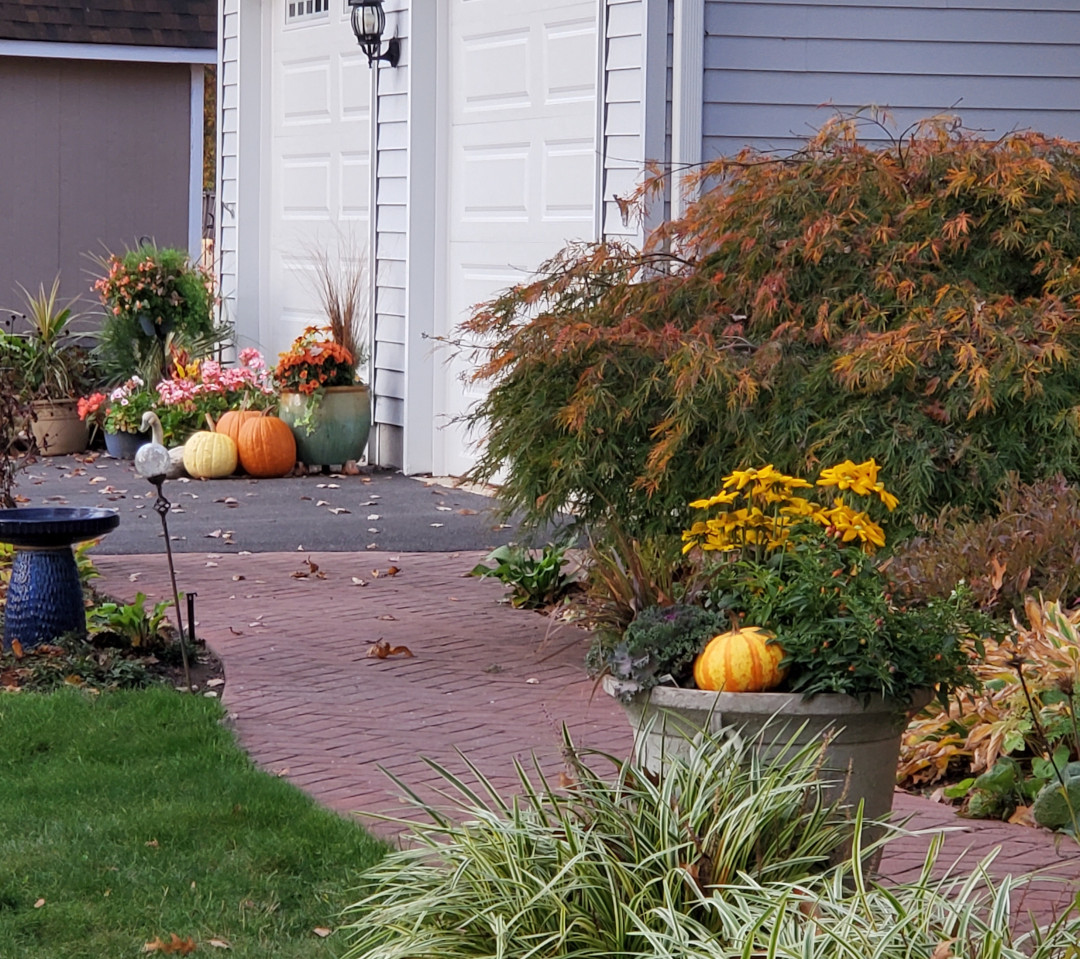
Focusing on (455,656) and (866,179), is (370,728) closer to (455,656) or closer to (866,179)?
(455,656)

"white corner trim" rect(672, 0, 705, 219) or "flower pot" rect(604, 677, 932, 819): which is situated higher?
"white corner trim" rect(672, 0, 705, 219)

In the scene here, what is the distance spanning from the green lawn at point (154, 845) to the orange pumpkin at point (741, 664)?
1029 mm

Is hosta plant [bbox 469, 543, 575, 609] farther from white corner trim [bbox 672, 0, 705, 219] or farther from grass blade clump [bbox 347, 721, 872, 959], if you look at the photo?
grass blade clump [bbox 347, 721, 872, 959]

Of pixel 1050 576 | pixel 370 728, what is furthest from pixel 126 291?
pixel 1050 576

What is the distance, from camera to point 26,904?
4.11 metres

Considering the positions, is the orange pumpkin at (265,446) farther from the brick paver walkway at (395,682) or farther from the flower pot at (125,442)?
the brick paver walkway at (395,682)

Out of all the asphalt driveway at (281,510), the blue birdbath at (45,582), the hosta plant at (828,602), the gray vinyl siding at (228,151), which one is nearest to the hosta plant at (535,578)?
the asphalt driveway at (281,510)

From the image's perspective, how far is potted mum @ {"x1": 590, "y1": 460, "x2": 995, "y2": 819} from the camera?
365 cm

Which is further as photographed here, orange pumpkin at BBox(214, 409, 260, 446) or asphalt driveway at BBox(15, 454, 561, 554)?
orange pumpkin at BBox(214, 409, 260, 446)

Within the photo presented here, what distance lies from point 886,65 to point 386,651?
477 centimetres

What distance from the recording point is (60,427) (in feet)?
43.2

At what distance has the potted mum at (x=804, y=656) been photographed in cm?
365

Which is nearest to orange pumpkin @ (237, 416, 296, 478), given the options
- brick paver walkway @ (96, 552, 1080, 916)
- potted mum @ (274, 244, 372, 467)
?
potted mum @ (274, 244, 372, 467)

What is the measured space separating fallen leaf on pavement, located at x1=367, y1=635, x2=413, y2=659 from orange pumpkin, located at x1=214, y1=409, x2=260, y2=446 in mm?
5229
